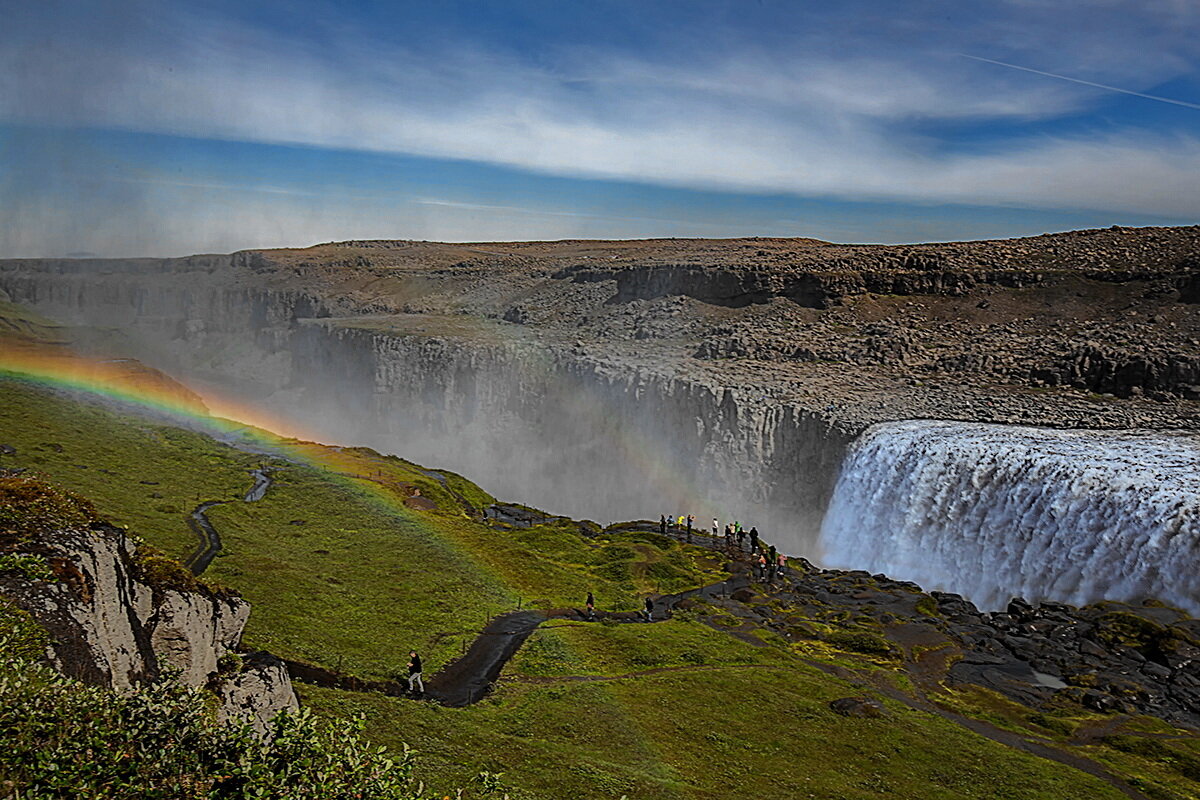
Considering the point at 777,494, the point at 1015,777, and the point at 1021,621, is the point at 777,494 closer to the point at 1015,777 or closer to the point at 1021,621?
the point at 1021,621

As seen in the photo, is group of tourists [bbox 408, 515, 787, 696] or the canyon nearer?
group of tourists [bbox 408, 515, 787, 696]

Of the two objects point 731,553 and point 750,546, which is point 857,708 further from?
point 750,546

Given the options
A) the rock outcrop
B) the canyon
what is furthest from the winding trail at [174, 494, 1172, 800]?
the canyon

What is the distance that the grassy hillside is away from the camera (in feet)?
78.3

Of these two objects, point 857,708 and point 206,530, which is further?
point 206,530

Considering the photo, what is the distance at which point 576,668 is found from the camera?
32562 mm

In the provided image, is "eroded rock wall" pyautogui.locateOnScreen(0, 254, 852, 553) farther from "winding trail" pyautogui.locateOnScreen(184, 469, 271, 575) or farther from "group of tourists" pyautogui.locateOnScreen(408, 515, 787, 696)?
"winding trail" pyautogui.locateOnScreen(184, 469, 271, 575)

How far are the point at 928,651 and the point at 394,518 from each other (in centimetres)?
3179

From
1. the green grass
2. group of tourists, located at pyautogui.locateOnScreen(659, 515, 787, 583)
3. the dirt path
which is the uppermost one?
the green grass

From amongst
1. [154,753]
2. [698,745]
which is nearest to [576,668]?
[698,745]

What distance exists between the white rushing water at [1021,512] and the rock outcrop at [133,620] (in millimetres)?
38865

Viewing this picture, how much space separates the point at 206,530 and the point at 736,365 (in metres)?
49.0

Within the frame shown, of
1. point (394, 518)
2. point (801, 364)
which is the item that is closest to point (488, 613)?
point (394, 518)

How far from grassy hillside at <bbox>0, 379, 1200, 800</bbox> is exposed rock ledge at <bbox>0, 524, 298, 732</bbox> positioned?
177 inches
